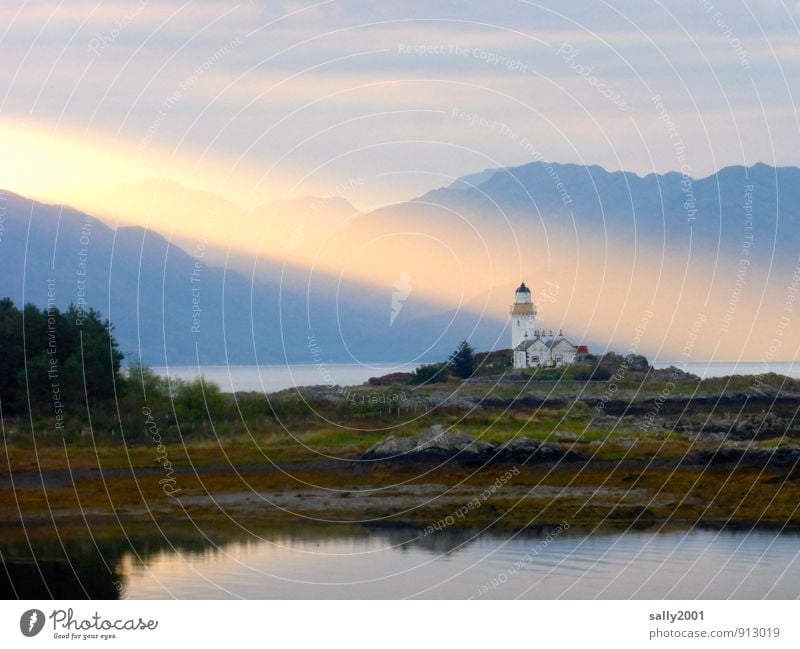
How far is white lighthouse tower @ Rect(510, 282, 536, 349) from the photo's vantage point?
13050 cm

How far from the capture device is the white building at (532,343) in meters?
123

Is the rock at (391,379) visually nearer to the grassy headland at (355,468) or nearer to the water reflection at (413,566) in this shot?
the grassy headland at (355,468)

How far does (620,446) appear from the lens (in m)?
74.2

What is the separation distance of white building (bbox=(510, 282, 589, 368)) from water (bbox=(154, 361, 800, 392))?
28.7 ft

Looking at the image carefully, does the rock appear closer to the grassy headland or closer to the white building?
the white building

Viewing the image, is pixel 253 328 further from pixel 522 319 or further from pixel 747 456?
pixel 747 456

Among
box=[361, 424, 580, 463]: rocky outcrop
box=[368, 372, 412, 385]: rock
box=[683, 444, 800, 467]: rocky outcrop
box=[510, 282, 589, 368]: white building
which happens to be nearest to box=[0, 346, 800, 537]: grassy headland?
box=[683, 444, 800, 467]: rocky outcrop

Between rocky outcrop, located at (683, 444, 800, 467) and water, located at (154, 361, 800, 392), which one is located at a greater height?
water, located at (154, 361, 800, 392)

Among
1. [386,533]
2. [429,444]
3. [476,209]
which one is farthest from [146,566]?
[476,209]

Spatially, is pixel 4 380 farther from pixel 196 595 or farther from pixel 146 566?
pixel 196 595

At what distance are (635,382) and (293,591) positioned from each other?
64651 mm
